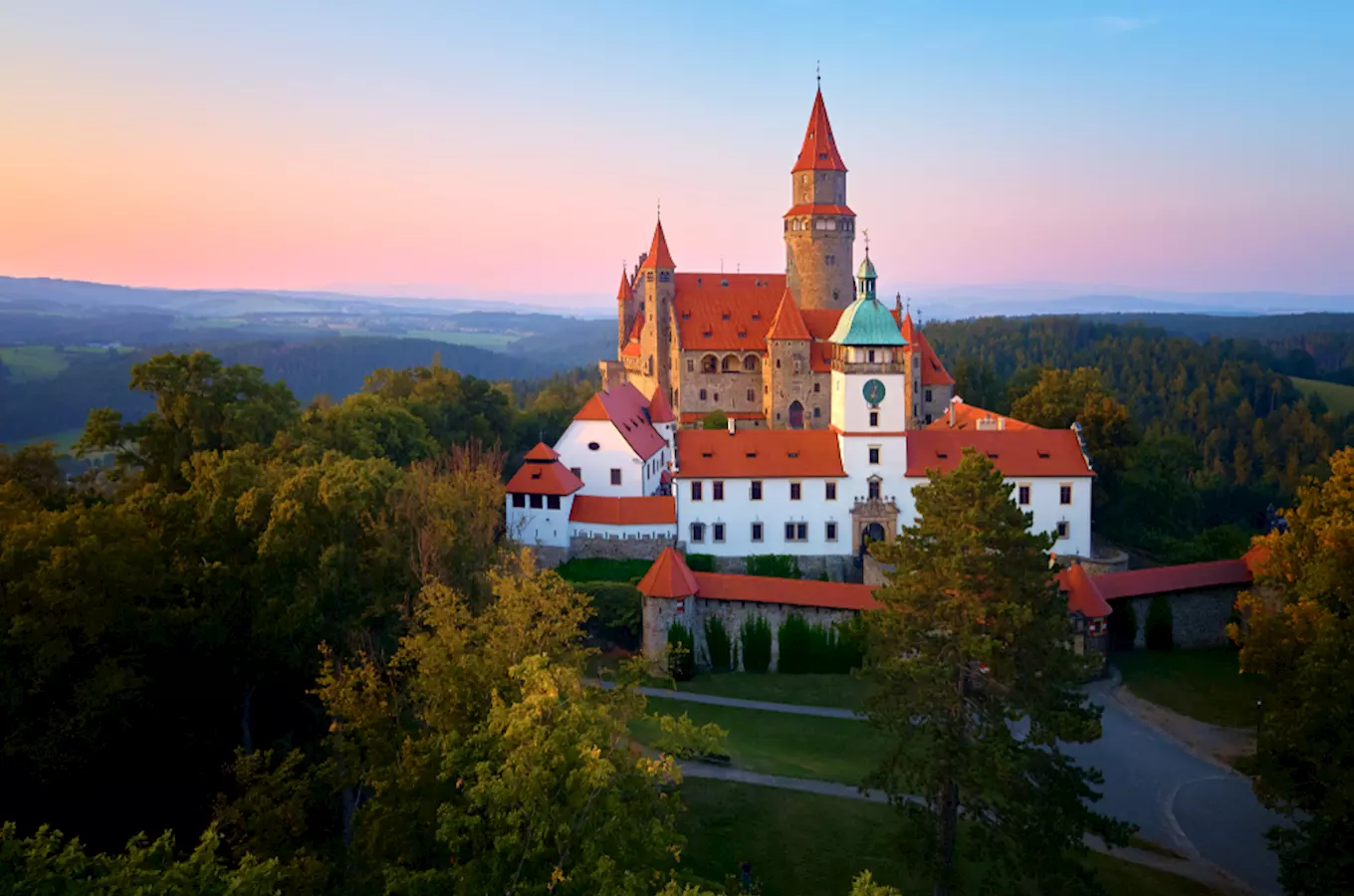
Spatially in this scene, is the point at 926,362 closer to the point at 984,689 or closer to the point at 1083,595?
the point at 1083,595

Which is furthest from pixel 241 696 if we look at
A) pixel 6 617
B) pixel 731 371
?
pixel 731 371

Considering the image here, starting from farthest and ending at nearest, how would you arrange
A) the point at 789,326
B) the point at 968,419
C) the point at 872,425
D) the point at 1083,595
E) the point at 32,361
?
the point at 32,361 < the point at 789,326 < the point at 968,419 < the point at 872,425 < the point at 1083,595

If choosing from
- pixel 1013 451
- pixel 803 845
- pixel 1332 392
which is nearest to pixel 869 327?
pixel 1013 451

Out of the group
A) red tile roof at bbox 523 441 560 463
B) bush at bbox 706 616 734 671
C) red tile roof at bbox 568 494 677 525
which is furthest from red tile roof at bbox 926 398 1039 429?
red tile roof at bbox 523 441 560 463

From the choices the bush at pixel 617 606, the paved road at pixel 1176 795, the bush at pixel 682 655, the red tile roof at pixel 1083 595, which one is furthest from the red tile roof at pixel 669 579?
the red tile roof at pixel 1083 595

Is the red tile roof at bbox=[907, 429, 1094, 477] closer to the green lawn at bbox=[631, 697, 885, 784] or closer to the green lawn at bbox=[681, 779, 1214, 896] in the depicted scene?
the green lawn at bbox=[631, 697, 885, 784]
